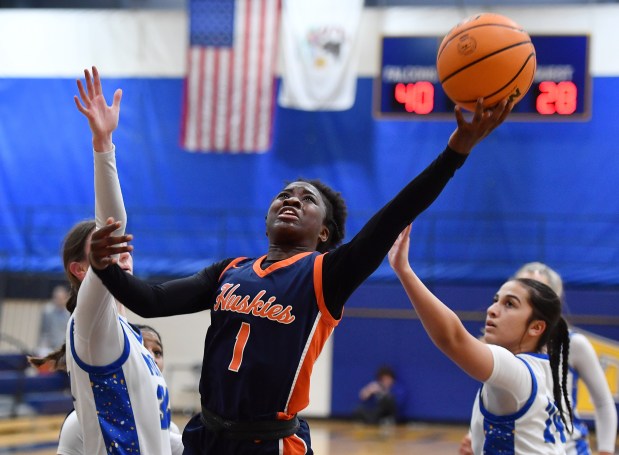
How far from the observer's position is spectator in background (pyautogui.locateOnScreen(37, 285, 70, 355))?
→ 12.0m

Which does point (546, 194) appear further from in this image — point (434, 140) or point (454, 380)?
point (454, 380)

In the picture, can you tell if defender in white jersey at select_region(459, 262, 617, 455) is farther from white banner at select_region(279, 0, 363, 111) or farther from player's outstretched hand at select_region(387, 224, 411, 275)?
white banner at select_region(279, 0, 363, 111)

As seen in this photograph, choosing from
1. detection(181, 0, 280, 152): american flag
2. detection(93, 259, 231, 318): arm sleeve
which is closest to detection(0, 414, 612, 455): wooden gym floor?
detection(181, 0, 280, 152): american flag

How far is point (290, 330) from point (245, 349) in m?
0.14

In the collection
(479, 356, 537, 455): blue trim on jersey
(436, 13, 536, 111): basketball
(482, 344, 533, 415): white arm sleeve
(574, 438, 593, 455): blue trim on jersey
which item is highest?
(436, 13, 536, 111): basketball

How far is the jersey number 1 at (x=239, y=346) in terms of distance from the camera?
265cm

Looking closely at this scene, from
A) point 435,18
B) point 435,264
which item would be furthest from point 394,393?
point 435,18

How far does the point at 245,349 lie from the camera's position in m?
2.66

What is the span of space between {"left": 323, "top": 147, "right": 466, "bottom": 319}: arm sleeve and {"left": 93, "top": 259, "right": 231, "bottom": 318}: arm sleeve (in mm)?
436

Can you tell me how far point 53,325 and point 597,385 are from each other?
29.8 feet

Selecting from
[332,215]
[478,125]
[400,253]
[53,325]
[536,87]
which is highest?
[536,87]

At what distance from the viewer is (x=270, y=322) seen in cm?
268

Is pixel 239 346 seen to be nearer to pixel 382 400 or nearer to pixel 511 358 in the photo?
pixel 511 358

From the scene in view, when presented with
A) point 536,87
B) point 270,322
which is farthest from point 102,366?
point 536,87
